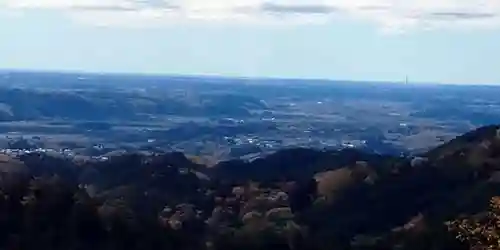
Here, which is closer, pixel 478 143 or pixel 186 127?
pixel 478 143

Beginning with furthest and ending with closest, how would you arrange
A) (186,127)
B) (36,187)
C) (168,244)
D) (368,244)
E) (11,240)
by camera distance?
(186,127) → (368,244) → (36,187) → (168,244) → (11,240)

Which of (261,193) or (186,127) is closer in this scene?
(261,193)

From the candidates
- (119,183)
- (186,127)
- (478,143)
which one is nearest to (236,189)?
(119,183)

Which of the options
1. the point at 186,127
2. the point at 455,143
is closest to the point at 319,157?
the point at 455,143

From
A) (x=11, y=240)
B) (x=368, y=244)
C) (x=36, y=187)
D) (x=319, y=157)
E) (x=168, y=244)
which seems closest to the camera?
(x=11, y=240)

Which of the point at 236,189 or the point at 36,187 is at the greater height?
the point at 36,187

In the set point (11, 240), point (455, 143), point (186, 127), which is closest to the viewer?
point (11, 240)

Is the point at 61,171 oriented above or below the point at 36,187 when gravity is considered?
below

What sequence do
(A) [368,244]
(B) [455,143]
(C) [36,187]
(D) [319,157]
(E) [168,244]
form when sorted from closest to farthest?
1. (E) [168,244]
2. (C) [36,187]
3. (A) [368,244]
4. (B) [455,143]
5. (D) [319,157]

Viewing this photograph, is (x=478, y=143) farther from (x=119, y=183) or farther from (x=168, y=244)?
(x=168, y=244)

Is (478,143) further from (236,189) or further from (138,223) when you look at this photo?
(138,223)
